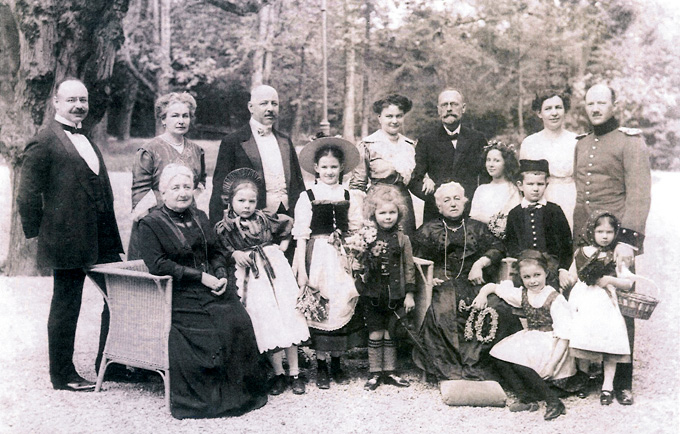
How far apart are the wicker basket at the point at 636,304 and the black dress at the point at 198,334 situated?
238 cm

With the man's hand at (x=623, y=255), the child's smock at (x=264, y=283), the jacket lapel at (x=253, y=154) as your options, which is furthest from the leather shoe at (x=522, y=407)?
the jacket lapel at (x=253, y=154)

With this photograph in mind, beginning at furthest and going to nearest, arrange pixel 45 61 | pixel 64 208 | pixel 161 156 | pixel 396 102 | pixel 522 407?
1. pixel 45 61
2. pixel 396 102
3. pixel 161 156
4. pixel 64 208
5. pixel 522 407

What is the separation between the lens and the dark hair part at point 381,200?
14.2 ft

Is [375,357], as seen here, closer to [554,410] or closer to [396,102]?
[554,410]

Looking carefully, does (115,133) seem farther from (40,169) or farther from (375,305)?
(375,305)

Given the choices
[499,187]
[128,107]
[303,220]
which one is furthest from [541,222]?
[128,107]

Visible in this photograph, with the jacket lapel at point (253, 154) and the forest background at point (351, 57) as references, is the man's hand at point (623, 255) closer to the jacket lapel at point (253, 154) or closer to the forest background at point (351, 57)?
the jacket lapel at point (253, 154)

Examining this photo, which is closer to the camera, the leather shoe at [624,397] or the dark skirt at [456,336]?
the leather shoe at [624,397]

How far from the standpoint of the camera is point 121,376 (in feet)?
14.6

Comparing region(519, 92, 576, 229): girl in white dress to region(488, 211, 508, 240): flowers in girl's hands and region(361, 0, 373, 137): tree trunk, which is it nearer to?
region(488, 211, 508, 240): flowers in girl's hands

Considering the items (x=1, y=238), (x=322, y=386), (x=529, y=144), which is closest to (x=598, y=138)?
(x=529, y=144)

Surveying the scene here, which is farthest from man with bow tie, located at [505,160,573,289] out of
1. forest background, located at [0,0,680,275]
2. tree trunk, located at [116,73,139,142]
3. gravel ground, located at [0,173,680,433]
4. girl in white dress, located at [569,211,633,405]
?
tree trunk, located at [116,73,139,142]

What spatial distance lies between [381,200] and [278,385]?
4.79ft

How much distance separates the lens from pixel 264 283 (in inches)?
166
